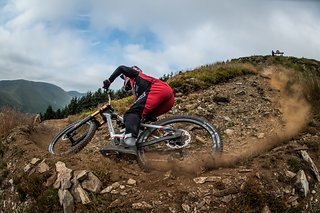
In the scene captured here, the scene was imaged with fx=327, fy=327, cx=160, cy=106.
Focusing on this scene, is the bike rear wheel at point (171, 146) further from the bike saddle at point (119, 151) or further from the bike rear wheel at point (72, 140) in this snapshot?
the bike rear wheel at point (72, 140)

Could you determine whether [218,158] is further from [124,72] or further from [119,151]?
[124,72]

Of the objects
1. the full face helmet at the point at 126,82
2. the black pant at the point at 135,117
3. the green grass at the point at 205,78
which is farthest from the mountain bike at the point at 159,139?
the green grass at the point at 205,78

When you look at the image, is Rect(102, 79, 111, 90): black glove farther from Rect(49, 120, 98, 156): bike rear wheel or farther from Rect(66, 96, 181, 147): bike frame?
Rect(49, 120, 98, 156): bike rear wheel

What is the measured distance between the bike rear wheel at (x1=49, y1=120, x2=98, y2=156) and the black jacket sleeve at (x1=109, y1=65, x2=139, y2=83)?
166 cm

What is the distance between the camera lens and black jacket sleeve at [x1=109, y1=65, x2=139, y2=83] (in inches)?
319

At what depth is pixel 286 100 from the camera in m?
14.4

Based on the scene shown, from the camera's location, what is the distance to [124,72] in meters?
8.12

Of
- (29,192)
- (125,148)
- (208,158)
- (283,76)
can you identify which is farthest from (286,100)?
(29,192)

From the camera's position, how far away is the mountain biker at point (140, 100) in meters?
7.89

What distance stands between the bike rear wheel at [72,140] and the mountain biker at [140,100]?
54.5 inches

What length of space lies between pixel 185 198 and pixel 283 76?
13823mm

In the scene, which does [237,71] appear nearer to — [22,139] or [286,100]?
[286,100]

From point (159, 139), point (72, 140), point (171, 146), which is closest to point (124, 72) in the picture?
point (159, 139)

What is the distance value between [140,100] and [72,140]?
8.97ft
